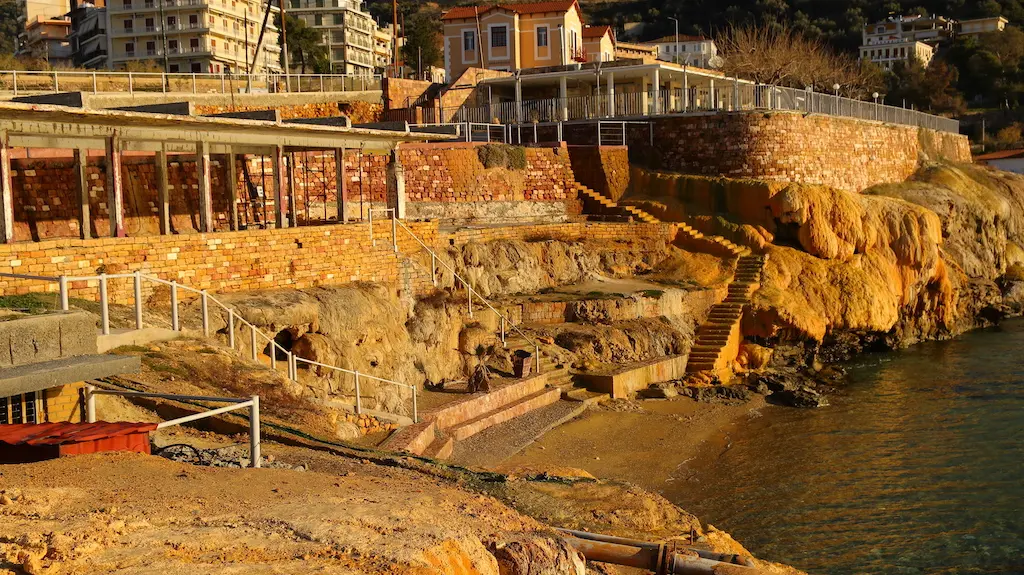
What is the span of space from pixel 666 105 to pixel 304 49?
33.9 metres

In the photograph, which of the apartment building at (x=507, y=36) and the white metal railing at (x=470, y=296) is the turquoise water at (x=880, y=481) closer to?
the white metal railing at (x=470, y=296)

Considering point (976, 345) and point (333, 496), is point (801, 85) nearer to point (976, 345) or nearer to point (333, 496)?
point (976, 345)

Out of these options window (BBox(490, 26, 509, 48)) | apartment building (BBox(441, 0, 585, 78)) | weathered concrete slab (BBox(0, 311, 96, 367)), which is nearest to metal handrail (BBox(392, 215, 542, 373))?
weathered concrete slab (BBox(0, 311, 96, 367))

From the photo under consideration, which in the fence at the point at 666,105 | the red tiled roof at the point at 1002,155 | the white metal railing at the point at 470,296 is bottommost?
the white metal railing at the point at 470,296

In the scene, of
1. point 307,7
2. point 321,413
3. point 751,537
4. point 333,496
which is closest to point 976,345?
point 751,537

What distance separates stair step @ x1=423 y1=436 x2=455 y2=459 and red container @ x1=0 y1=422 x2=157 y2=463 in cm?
761

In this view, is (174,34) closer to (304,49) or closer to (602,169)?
(304,49)

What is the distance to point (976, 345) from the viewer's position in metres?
37.6

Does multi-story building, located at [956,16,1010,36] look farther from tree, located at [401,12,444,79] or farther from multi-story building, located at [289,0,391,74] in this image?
multi-story building, located at [289,0,391,74]

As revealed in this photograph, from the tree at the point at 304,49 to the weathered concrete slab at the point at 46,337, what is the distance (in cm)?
5673

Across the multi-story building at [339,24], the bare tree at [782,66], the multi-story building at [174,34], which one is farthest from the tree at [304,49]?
the bare tree at [782,66]

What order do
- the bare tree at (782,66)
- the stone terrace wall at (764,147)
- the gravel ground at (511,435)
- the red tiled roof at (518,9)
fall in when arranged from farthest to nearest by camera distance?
the bare tree at (782,66) < the red tiled roof at (518,9) < the stone terrace wall at (764,147) < the gravel ground at (511,435)

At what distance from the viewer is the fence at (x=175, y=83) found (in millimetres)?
36344

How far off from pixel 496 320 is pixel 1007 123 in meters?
67.9
